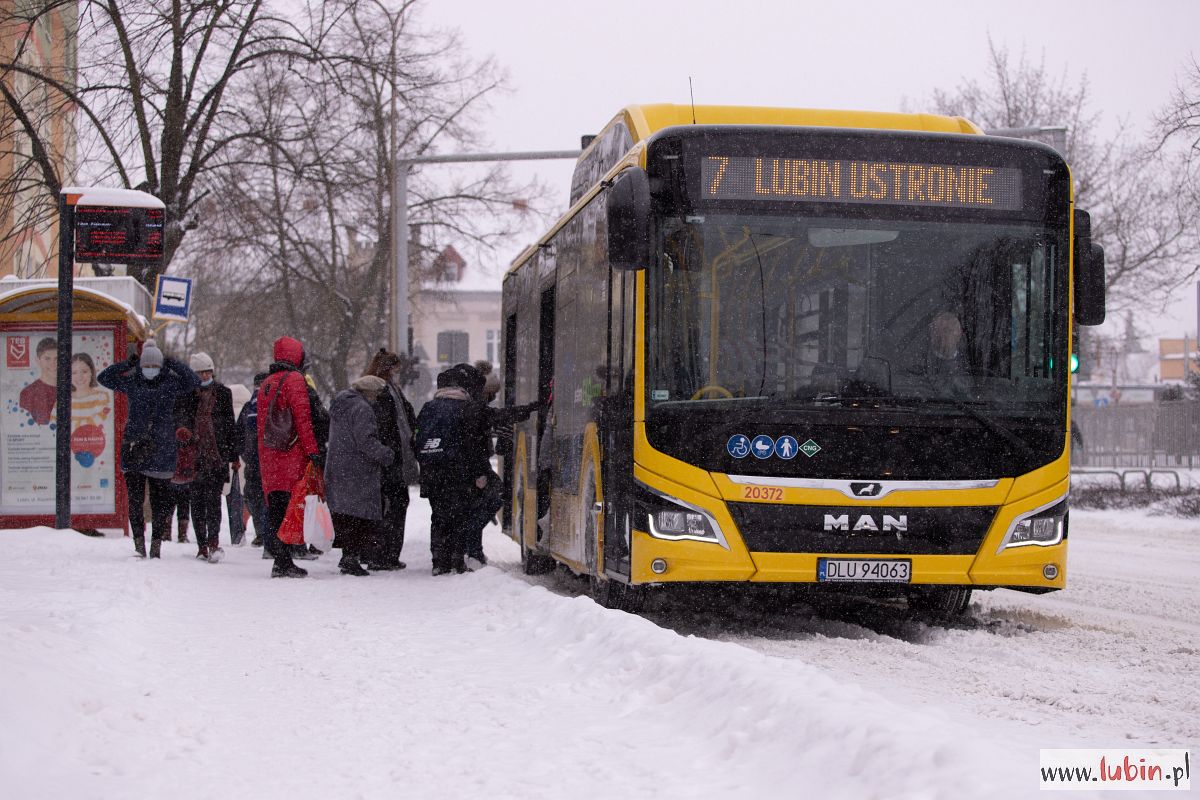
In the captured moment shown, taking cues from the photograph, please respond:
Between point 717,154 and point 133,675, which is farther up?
point 717,154

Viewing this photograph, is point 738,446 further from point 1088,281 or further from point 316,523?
point 316,523

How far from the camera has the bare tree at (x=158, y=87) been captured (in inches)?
920

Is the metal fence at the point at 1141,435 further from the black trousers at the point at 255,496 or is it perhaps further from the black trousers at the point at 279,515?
the black trousers at the point at 279,515

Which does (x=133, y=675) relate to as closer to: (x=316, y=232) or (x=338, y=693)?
(x=338, y=693)

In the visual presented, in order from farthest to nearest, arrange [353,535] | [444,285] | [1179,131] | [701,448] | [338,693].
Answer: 1. [444,285]
2. [1179,131]
3. [353,535]
4. [701,448]
5. [338,693]

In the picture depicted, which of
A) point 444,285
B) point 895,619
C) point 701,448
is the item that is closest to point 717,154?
point 701,448

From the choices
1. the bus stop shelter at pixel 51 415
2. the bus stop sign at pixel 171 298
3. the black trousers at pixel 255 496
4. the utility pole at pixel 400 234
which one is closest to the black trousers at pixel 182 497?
the black trousers at pixel 255 496

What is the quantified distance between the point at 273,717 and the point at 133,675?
3.45 feet

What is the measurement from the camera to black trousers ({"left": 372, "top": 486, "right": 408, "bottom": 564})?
13.4 meters

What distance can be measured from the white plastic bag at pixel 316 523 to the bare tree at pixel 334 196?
12.9m

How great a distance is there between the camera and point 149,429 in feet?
40.8

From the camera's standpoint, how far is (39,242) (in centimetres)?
3588

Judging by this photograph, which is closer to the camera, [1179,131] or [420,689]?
[420,689]

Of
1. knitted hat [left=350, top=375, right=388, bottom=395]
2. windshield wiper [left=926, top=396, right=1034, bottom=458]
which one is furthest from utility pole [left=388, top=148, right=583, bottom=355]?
windshield wiper [left=926, top=396, right=1034, bottom=458]
